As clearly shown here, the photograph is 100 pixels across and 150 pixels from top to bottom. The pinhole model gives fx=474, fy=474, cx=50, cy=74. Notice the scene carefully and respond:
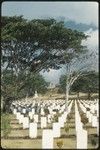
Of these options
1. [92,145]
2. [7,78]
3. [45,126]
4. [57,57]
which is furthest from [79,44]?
[92,145]

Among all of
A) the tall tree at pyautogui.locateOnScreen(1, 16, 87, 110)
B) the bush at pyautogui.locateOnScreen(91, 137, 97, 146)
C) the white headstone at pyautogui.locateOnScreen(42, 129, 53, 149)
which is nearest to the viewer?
the white headstone at pyautogui.locateOnScreen(42, 129, 53, 149)

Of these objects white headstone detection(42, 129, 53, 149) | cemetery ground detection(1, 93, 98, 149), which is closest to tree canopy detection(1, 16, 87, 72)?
cemetery ground detection(1, 93, 98, 149)

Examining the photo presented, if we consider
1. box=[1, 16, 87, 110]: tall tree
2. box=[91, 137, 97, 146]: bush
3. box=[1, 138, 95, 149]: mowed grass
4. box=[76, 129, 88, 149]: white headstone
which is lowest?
box=[1, 138, 95, 149]: mowed grass

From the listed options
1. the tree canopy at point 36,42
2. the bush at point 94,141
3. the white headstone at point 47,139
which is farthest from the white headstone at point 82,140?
the tree canopy at point 36,42

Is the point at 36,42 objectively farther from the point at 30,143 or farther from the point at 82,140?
the point at 82,140

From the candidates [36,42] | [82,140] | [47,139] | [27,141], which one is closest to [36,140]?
[27,141]

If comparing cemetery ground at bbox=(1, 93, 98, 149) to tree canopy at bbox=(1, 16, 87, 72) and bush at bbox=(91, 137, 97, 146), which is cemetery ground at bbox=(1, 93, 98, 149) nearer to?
bush at bbox=(91, 137, 97, 146)

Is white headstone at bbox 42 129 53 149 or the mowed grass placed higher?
white headstone at bbox 42 129 53 149

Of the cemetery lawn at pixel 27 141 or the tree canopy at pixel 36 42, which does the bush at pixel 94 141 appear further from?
the tree canopy at pixel 36 42

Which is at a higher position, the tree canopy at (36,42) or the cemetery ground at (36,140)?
the tree canopy at (36,42)

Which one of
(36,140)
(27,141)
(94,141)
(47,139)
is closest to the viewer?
(47,139)

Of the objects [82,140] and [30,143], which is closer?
[82,140]

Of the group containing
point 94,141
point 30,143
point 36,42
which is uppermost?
point 36,42

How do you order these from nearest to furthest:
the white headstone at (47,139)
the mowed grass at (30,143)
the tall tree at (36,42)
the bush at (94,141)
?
1. the white headstone at (47,139)
2. the bush at (94,141)
3. the mowed grass at (30,143)
4. the tall tree at (36,42)
